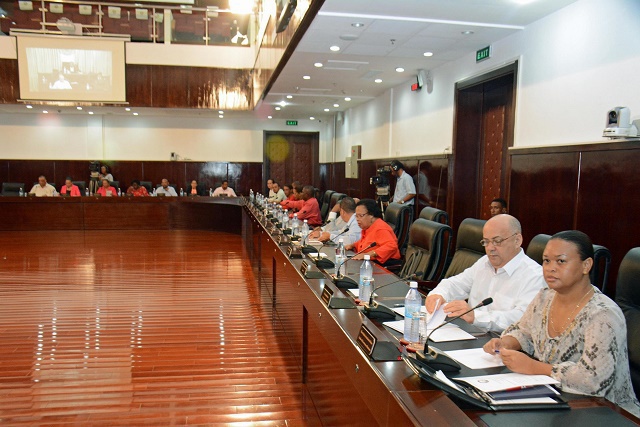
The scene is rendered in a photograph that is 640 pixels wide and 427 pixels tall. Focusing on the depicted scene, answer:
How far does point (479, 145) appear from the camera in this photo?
20.9 feet

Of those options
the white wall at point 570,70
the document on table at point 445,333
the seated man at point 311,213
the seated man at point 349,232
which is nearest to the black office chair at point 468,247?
the document on table at point 445,333

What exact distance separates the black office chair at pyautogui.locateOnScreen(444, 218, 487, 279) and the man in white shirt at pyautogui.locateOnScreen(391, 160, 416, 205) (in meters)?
4.24

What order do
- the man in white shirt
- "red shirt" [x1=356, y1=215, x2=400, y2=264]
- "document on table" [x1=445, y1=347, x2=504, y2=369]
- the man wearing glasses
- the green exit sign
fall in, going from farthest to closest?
the man in white shirt
the green exit sign
"red shirt" [x1=356, y1=215, x2=400, y2=264]
the man wearing glasses
"document on table" [x1=445, y1=347, x2=504, y2=369]

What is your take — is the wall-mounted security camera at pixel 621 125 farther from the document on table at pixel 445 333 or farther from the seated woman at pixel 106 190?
the seated woman at pixel 106 190

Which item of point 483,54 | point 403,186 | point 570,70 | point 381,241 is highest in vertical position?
point 483,54

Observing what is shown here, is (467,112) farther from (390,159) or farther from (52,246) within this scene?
(52,246)

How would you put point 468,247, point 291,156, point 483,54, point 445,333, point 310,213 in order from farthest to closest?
point 291,156
point 310,213
point 483,54
point 468,247
point 445,333

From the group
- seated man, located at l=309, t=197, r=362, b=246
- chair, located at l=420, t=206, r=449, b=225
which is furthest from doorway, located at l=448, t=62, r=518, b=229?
chair, located at l=420, t=206, r=449, b=225

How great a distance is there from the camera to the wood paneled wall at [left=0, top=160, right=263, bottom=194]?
12.2m

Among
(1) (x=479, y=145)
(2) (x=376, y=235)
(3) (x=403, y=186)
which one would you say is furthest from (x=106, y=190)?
(2) (x=376, y=235)

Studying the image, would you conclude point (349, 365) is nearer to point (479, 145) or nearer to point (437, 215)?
point (437, 215)

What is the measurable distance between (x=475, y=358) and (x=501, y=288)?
80 cm

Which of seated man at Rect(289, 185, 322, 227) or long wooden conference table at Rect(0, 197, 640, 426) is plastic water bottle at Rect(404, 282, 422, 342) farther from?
seated man at Rect(289, 185, 322, 227)

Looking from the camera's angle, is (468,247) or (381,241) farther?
(381,241)
